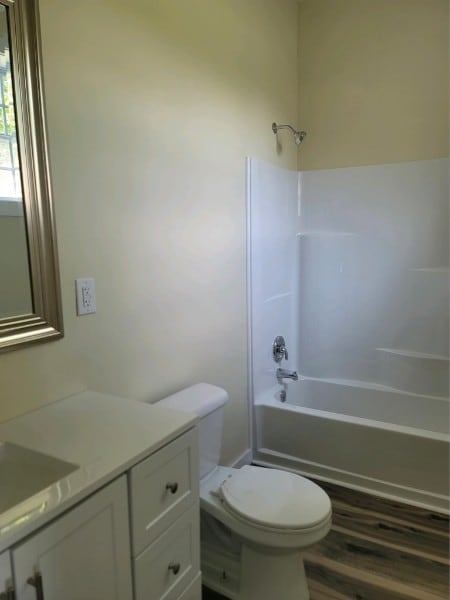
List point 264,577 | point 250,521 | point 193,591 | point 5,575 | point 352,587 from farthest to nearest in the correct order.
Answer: point 352,587 < point 264,577 < point 250,521 < point 193,591 < point 5,575

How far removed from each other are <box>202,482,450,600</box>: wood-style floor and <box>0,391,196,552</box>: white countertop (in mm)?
931

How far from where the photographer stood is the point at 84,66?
4.76 ft

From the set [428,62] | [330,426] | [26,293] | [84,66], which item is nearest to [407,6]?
[428,62]

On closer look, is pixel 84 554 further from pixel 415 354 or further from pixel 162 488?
pixel 415 354

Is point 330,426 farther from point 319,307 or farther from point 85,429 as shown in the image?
point 85,429

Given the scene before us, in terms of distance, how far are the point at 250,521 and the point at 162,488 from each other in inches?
18.7

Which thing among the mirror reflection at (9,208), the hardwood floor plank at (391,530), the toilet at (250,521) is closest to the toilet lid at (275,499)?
the toilet at (250,521)

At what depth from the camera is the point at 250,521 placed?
5.03 ft

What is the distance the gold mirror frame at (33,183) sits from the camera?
126 centimetres

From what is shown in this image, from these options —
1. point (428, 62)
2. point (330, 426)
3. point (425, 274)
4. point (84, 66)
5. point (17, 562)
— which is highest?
point (428, 62)

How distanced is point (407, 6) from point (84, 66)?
216 cm

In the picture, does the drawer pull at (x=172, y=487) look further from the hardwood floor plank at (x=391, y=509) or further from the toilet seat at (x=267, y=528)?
the hardwood floor plank at (x=391, y=509)

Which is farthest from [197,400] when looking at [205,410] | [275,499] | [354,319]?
[354,319]

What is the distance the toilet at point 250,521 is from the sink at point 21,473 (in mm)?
697
